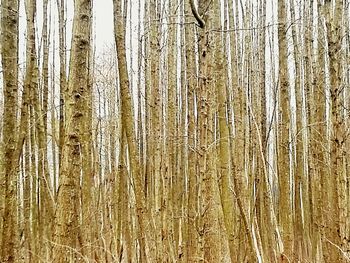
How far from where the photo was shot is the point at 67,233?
3168 millimetres

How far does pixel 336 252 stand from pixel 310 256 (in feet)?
12.2

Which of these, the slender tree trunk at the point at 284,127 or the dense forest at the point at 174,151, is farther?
the slender tree trunk at the point at 284,127

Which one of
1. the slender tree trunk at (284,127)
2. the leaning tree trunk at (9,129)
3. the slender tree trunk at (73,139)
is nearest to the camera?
the slender tree trunk at (73,139)

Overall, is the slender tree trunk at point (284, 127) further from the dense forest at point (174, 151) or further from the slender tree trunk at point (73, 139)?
the slender tree trunk at point (73, 139)

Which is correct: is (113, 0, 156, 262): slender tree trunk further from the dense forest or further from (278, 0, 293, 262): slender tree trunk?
(278, 0, 293, 262): slender tree trunk

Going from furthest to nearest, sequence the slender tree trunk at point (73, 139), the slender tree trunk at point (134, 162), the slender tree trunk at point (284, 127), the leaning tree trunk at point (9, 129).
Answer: the slender tree trunk at point (284, 127), the slender tree trunk at point (134, 162), the leaning tree trunk at point (9, 129), the slender tree trunk at point (73, 139)

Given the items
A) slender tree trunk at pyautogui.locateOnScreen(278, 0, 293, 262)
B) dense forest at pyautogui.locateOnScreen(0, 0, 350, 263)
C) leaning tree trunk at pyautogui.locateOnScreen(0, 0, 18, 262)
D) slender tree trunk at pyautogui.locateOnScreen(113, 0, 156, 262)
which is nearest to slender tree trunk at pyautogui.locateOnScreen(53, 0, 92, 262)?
dense forest at pyautogui.locateOnScreen(0, 0, 350, 263)

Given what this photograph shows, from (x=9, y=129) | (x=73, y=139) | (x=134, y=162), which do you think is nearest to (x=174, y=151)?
(x=134, y=162)

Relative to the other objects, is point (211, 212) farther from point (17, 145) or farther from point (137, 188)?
point (17, 145)

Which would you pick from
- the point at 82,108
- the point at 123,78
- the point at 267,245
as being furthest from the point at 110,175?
the point at 82,108

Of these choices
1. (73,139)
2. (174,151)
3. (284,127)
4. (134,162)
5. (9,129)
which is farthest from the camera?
(174,151)

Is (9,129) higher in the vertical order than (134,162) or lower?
higher

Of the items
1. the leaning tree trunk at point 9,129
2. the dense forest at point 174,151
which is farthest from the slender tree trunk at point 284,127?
the leaning tree trunk at point 9,129

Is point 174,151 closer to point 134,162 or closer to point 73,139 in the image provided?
point 134,162
